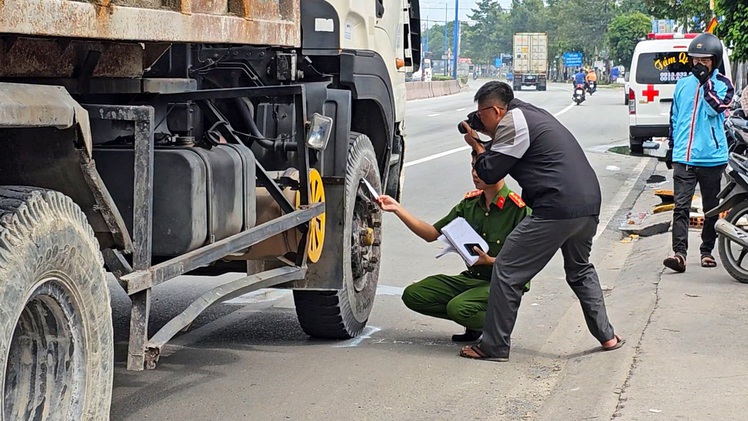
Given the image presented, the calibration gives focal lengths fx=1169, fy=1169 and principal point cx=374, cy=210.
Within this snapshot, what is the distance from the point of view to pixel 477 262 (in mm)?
6492

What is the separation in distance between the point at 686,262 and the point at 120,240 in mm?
5817

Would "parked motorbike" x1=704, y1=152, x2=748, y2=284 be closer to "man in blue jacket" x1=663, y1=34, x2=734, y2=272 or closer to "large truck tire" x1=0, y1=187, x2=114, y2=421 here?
"man in blue jacket" x1=663, y1=34, x2=734, y2=272

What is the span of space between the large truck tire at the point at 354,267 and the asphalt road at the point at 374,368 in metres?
0.14

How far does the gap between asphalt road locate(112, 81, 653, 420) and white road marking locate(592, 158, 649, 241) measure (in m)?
3.27

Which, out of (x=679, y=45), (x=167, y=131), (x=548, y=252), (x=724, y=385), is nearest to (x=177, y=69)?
(x=167, y=131)

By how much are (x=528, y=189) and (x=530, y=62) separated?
229 ft

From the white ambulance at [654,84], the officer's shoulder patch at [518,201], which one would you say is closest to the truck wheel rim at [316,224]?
→ the officer's shoulder patch at [518,201]

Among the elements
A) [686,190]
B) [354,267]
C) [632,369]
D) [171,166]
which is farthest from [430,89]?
[171,166]

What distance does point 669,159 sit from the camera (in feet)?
29.0

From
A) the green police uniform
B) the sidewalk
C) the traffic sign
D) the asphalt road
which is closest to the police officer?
the green police uniform

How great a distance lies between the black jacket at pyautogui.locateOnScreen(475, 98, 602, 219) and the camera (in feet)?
19.5

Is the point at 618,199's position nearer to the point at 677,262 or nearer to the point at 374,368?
the point at 677,262

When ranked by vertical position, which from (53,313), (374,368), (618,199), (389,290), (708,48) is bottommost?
(618,199)

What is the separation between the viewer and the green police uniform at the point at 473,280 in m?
6.48
